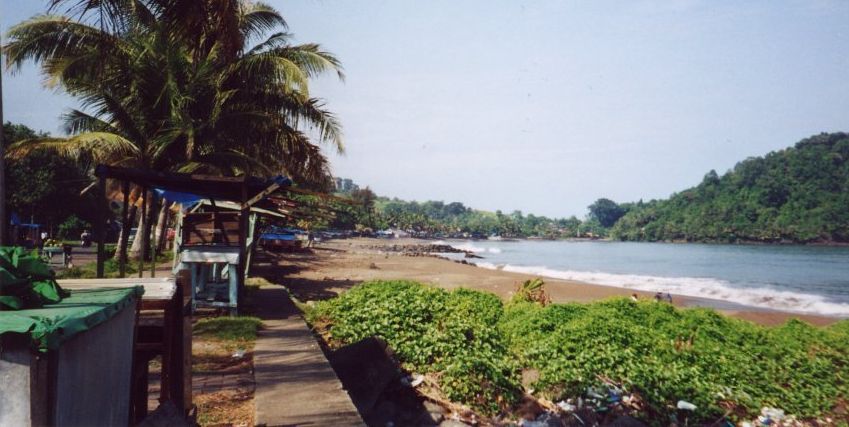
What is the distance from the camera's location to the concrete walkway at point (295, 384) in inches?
180

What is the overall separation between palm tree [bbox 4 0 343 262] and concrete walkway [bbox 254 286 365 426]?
6887 mm

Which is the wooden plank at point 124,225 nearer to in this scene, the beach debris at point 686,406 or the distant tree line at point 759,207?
the beach debris at point 686,406

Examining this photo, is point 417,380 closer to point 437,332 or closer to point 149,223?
point 437,332

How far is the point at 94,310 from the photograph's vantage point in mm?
1945

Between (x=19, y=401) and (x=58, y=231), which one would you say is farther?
(x=58, y=231)

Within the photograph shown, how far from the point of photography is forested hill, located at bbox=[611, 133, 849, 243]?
94875 millimetres

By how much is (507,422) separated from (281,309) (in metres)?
5.28

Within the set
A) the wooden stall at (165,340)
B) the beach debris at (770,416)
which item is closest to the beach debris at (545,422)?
the beach debris at (770,416)

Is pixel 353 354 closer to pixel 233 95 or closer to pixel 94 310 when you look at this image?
pixel 94 310

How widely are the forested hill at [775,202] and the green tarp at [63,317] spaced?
115534 millimetres

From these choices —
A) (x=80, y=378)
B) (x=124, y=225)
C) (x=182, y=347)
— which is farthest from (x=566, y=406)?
(x=124, y=225)

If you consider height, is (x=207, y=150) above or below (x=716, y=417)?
above

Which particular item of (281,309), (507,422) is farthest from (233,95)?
(507,422)

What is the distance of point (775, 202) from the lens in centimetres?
10506
